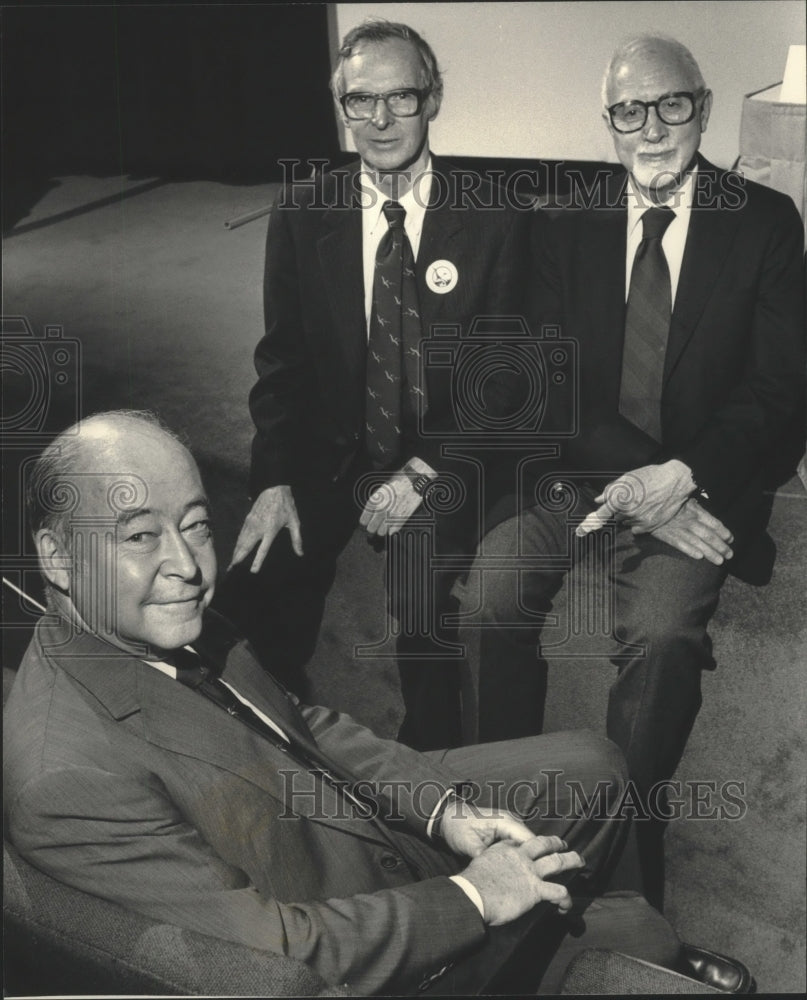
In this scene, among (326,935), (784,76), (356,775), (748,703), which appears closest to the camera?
(326,935)

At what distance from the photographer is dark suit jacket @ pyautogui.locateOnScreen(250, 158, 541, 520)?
8.73 ft

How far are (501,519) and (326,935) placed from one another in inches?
45.2

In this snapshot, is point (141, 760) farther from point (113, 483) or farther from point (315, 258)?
point (315, 258)

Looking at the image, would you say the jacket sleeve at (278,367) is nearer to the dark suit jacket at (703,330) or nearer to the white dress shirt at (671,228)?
the dark suit jacket at (703,330)

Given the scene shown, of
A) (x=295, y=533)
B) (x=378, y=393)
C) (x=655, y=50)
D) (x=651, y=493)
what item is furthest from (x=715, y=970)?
(x=655, y=50)

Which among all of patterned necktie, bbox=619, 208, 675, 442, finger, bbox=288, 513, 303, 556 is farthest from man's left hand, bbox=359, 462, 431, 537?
patterned necktie, bbox=619, 208, 675, 442

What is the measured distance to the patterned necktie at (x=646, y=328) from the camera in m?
2.64

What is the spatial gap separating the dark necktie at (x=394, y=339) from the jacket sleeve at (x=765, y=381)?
Answer: 0.66 m

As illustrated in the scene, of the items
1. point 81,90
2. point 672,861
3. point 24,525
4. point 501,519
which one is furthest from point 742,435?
point 81,90

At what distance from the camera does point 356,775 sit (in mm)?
2262

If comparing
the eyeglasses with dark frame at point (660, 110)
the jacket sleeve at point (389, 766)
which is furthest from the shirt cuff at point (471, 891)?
the eyeglasses with dark frame at point (660, 110)

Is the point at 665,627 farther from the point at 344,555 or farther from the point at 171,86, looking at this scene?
the point at 171,86

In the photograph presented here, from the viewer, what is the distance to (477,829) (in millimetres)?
2133

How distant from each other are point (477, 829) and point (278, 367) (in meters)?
1.23
